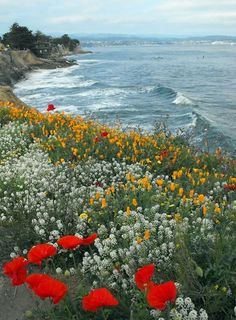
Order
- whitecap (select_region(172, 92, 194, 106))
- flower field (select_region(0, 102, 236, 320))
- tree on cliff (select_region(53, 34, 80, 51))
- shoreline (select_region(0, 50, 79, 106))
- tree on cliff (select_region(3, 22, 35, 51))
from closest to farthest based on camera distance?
flower field (select_region(0, 102, 236, 320)) → whitecap (select_region(172, 92, 194, 106)) → shoreline (select_region(0, 50, 79, 106)) → tree on cliff (select_region(3, 22, 35, 51)) → tree on cliff (select_region(53, 34, 80, 51))

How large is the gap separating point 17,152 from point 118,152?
2086mm

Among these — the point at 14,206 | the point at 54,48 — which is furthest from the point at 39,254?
the point at 54,48

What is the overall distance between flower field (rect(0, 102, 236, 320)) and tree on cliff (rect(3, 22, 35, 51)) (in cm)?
9038

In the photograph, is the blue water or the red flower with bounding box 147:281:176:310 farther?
the blue water

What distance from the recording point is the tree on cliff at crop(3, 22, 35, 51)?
94.1 meters

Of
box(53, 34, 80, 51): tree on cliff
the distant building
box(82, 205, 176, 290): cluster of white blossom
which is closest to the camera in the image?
box(82, 205, 176, 290): cluster of white blossom

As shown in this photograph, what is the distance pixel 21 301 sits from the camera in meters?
4.25

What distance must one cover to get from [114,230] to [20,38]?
96.0 m

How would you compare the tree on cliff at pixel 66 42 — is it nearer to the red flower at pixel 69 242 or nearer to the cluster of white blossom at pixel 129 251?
the cluster of white blossom at pixel 129 251

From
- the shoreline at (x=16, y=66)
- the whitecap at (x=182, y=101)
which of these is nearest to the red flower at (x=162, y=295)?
the whitecap at (x=182, y=101)

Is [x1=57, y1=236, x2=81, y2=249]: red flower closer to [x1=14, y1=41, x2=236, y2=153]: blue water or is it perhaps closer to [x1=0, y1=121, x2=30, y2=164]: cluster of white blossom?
[x1=0, y1=121, x2=30, y2=164]: cluster of white blossom

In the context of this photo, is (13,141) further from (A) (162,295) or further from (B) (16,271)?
(A) (162,295)

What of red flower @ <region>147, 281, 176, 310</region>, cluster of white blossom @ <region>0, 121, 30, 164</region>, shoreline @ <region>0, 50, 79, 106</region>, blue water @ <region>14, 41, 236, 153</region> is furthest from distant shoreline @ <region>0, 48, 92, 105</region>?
red flower @ <region>147, 281, 176, 310</region>

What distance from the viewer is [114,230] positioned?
15.3 feet
